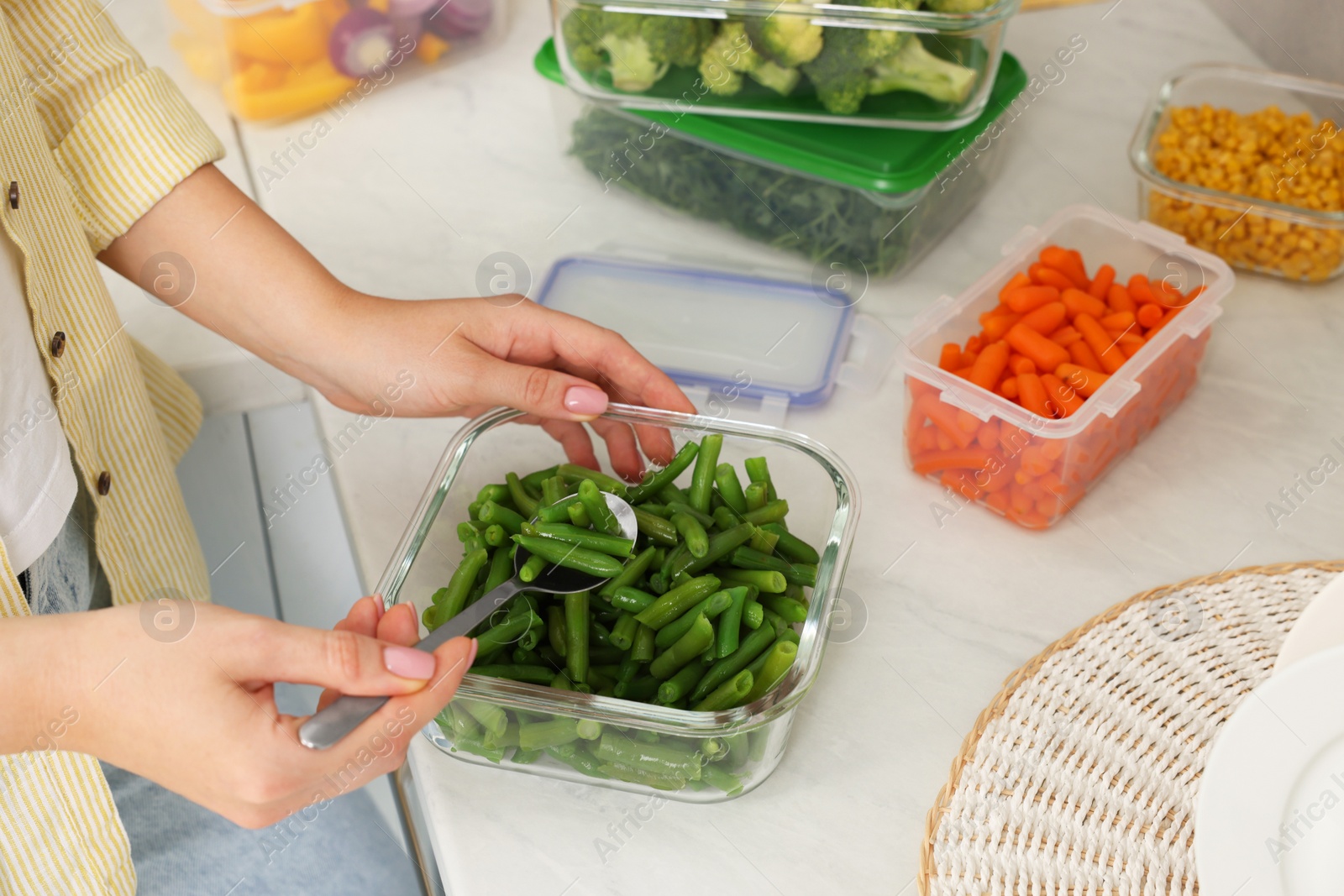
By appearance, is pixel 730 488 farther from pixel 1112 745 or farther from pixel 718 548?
pixel 1112 745

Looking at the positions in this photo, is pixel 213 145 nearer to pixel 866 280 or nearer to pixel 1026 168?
pixel 866 280

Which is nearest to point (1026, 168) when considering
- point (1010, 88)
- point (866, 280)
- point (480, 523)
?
point (1010, 88)

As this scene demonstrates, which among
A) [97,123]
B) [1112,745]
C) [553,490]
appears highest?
[97,123]

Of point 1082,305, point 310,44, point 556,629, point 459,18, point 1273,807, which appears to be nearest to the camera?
point 1273,807

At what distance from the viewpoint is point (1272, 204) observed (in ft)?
3.95

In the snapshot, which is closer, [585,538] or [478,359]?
[585,538]

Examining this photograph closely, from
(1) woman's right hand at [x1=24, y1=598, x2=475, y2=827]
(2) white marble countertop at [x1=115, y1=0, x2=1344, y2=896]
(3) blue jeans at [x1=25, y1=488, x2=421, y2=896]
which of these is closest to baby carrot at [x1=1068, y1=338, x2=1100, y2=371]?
(2) white marble countertop at [x1=115, y1=0, x2=1344, y2=896]

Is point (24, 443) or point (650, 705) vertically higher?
point (24, 443)

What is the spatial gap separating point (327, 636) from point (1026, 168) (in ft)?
3.80

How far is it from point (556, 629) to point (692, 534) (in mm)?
131

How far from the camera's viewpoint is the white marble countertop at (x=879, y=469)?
0.84 metres

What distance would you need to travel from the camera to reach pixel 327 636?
0.66m

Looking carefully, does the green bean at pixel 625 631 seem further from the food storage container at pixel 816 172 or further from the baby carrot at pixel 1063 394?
the food storage container at pixel 816 172

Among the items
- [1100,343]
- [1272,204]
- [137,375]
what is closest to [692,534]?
[1100,343]
